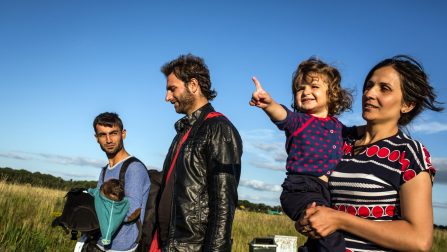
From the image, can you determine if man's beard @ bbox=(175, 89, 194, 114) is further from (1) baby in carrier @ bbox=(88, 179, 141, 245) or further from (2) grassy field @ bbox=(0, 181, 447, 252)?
(2) grassy field @ bbox=(0, 181, 447, 252)

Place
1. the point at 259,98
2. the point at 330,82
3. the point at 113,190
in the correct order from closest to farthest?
the point at 259,98, the point at 330,82, the point at 113,190

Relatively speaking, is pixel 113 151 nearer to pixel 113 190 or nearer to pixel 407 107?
pixel 113 190

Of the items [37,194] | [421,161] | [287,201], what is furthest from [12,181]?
[421,161]

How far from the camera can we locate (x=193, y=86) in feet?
13.4

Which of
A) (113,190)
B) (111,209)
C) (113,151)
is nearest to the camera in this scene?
A: (111,209)

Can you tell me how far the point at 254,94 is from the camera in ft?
8.21

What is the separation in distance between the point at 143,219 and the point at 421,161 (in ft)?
10.1

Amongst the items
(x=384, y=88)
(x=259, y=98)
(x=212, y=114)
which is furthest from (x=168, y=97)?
(x=384, y=88)

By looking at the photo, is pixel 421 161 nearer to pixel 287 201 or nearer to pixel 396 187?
pixel 396 187

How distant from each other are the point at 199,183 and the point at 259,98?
3.84 ft

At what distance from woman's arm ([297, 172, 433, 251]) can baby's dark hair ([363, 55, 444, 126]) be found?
50 cm

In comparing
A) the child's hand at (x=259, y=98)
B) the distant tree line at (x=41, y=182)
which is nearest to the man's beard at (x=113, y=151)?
the child's hand at (x=259, y=98)

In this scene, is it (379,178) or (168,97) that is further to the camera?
(168,97)

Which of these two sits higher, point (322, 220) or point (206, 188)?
point (206, 188)
